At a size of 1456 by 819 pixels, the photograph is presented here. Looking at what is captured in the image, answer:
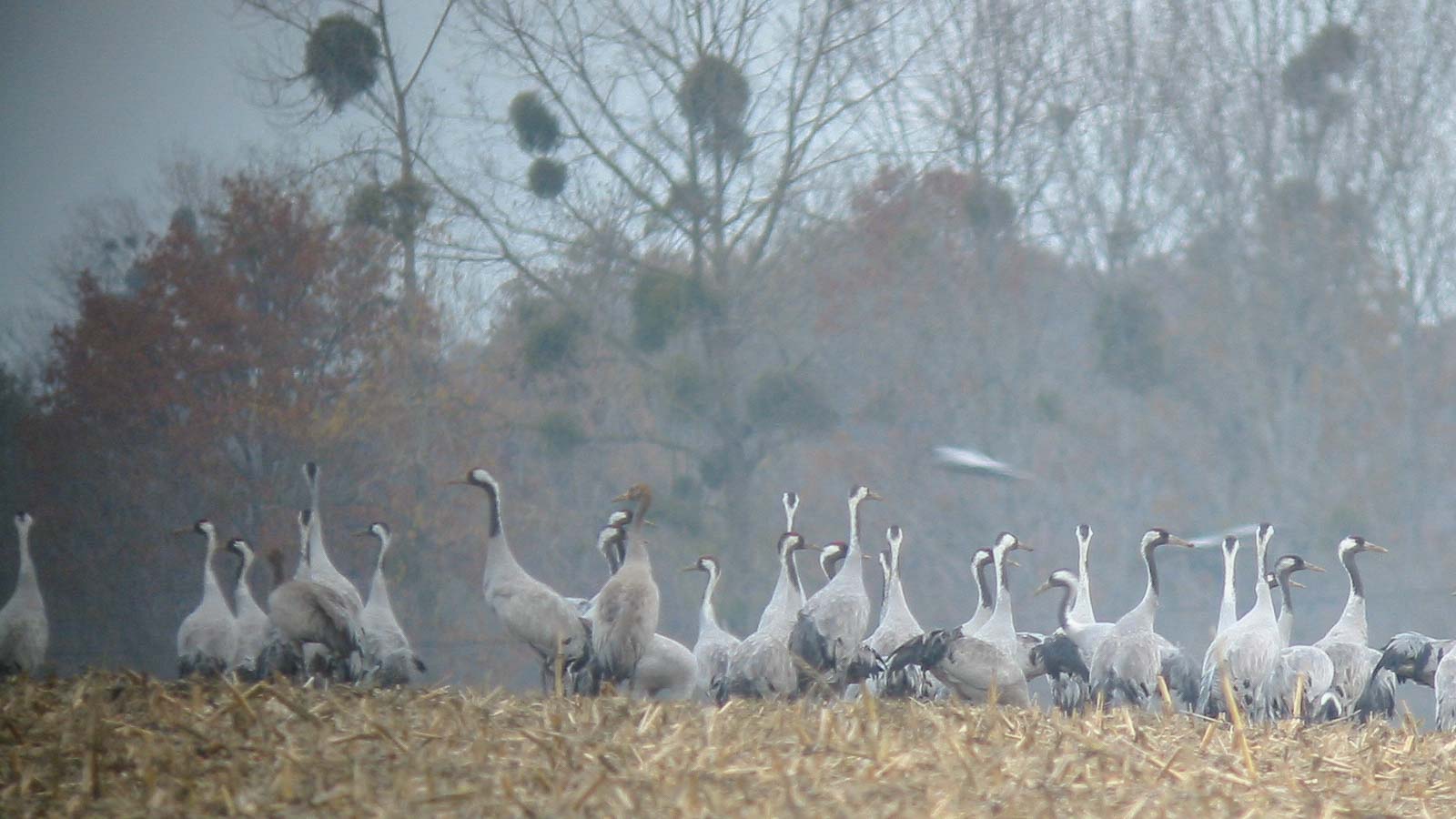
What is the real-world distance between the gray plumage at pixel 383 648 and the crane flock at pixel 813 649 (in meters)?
0.01

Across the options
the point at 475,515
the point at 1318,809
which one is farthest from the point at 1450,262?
the point at 1318,809

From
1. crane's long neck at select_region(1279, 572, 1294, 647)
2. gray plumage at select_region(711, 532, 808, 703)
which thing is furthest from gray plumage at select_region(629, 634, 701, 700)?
crane's long neck at select_region(1279, 572, 1294, 647)

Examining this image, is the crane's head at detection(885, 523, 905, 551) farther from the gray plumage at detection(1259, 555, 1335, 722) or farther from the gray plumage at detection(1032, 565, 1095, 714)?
the gray plumage at detection(1259, 555, 1335, 722)

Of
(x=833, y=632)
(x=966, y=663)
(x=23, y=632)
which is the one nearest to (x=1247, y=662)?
(x=966, y=663)

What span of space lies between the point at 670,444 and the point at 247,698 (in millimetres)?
13353

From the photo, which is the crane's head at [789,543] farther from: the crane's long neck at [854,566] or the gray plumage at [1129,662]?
the gray plumage at [1129,662]

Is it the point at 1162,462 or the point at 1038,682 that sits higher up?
the point at 1162,462

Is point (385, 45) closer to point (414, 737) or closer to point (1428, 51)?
point (1428, 51)

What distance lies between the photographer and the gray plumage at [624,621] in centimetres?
754

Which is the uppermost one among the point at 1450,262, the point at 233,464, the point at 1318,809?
the point at 1450,262

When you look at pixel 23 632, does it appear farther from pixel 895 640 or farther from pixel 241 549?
pixel 895 640

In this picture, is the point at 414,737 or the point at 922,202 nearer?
the point at 414,737

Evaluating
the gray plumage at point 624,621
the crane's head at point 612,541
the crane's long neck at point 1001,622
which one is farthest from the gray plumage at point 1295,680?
the crane's head at point 612,541

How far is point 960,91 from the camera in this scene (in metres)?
18.5
